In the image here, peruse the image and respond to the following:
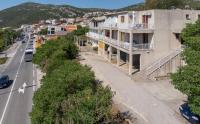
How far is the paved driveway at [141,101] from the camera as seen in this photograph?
24.8 metres

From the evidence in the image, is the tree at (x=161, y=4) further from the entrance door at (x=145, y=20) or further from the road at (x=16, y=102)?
the road at (x=16, y=102)

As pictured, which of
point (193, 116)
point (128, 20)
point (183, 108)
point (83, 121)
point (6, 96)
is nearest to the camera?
point (83, 121)

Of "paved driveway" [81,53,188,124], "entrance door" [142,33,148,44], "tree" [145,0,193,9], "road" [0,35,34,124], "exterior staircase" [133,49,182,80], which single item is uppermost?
"tree" [145,0,193,9]

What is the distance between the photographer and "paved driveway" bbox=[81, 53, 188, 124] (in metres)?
24.8

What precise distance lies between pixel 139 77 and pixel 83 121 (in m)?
20.3

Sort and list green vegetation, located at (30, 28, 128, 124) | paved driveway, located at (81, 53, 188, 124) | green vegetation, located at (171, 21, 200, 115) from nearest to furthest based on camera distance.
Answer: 1. green vegetation, located at (30, 28, 128, 124)
2. green vegetation, located at (171, 21, 200, 115)
3. paved driveway, located at (81, 53, 188, 124)

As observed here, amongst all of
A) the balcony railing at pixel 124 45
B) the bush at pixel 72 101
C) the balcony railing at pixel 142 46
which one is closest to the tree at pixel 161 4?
the balcony railing at pixel 124 45

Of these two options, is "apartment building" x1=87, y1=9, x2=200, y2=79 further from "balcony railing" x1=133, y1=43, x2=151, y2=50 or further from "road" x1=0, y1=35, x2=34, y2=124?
"road" x1=0, y1=35, x2=34, y2=124

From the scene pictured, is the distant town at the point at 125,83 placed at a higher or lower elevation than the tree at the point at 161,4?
lower

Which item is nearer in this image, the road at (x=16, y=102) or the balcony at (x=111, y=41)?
the road at (x=16, y=102)

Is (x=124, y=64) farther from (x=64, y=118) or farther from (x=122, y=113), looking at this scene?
(x=64, y=118)

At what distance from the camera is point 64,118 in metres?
20.5

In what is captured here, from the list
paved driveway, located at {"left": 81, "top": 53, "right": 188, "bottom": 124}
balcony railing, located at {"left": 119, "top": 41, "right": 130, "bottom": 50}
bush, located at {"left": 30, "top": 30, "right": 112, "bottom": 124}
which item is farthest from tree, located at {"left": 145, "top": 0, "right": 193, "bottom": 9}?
bush, located at {"left": 30, "top": 30, "right": 112, "bottom": 124}

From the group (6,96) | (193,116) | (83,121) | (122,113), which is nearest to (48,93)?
(83,121)
